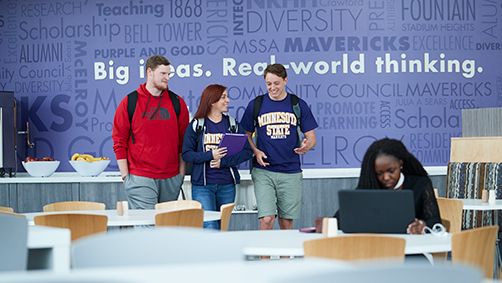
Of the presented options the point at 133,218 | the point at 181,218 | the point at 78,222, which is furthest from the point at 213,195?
the point at 78,222

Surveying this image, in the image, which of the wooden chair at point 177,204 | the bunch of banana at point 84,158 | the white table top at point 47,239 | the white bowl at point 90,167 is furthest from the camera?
the bunch of banana at point 84,158

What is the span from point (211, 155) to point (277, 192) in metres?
0.69

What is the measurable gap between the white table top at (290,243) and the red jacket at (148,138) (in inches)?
68.3

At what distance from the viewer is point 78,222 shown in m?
2.79

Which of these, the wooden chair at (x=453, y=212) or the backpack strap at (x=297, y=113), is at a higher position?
the backpack strap at (x=297, y=113)

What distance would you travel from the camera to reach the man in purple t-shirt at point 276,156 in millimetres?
4332

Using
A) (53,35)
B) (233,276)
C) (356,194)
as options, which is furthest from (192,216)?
(53,35)

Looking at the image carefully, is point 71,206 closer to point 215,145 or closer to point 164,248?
point 215,145

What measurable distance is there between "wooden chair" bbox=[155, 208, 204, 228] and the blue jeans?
38.5 inches

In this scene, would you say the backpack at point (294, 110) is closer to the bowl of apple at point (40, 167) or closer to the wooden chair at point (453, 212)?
the wooden chair at point (453, 212)

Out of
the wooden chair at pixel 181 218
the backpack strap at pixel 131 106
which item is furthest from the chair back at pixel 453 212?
the backpack strap at pixel 131 106

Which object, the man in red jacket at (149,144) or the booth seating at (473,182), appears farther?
the booth seating at (473,182)

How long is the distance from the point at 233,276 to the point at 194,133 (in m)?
3.20

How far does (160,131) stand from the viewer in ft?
13.4
